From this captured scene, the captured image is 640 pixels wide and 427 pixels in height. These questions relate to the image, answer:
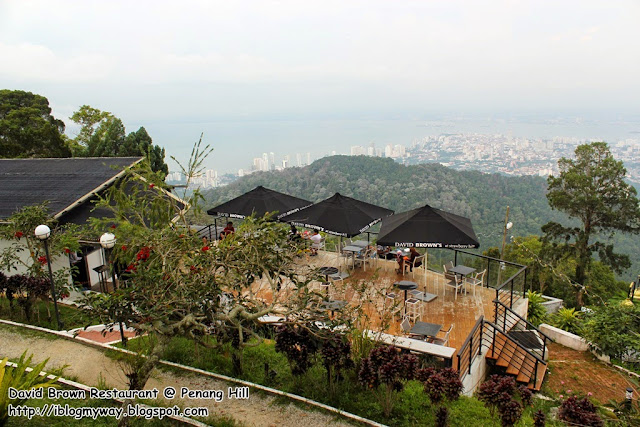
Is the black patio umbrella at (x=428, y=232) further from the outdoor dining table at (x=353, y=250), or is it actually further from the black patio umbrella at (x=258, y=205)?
the black patio umbrella at (x=258, y=205)

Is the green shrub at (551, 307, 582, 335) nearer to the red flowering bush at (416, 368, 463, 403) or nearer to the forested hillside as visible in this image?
the red flowering bush at (416, 368, 463, 403)

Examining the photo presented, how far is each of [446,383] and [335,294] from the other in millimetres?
4405

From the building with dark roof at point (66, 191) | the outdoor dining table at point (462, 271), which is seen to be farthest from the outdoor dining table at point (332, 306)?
the building with dark roof at point (66, 191)

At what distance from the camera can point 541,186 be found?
47938 mm

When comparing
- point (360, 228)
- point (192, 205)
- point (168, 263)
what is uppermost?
point (192, 205)

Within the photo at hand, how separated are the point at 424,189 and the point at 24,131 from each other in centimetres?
3179

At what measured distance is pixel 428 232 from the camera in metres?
9.30

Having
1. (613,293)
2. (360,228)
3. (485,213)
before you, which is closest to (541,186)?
(485,213)

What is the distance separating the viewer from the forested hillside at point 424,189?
37.7m

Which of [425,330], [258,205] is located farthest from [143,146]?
[425,330]

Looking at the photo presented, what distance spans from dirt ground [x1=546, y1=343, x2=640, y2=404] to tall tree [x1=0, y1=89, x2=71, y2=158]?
25781mm

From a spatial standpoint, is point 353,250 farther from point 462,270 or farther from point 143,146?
point 143,146

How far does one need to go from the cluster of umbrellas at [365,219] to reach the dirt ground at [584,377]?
2.97 metres

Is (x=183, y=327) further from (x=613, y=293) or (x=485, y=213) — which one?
(x=485, y=213)
